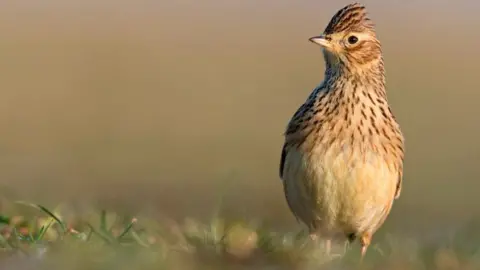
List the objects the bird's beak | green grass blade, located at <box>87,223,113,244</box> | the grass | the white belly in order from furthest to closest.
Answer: the bird's beak, the white belly, green grass blade, located at <box>87,223,113,244</box>, the grass

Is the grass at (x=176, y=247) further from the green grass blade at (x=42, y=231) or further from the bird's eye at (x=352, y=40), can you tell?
the bird's eye at (x=352, y=40)

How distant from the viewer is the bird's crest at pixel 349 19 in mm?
8711

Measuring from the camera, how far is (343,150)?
8.04 meters

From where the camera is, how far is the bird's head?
8672 millimetres

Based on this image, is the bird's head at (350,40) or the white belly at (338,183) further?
the bird's head at (350,40)

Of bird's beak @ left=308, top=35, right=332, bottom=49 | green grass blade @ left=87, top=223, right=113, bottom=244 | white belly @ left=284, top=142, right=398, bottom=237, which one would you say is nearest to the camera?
green grass blade @ left=87, top=223, right=113, bottom=244

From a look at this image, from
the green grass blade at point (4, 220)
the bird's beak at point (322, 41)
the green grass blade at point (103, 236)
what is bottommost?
the green grass blade at point (4, 220)

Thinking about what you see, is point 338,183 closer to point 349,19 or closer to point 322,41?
point 322,41

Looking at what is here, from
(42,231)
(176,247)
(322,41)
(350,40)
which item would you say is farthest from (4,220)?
(350,40)

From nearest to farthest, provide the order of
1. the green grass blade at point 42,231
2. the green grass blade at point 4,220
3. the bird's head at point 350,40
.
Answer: the green grass blade at point 42,231
the green grass blade at point 4,220
the bird's head at point 350,40

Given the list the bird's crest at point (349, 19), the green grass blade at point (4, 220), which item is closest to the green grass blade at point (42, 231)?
the green grass blade at point (4, 220)

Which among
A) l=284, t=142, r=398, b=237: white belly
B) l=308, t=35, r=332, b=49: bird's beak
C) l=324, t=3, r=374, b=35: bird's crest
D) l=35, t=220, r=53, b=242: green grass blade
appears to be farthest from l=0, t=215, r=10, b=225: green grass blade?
l=324, t=3, r=374, b=35: bird's crest

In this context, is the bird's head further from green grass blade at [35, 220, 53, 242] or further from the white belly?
green grass blade at [35, 220, 53, 242]

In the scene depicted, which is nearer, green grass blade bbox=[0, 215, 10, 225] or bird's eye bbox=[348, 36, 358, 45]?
green grass blade bbox=[0, 215, 10, 225]
